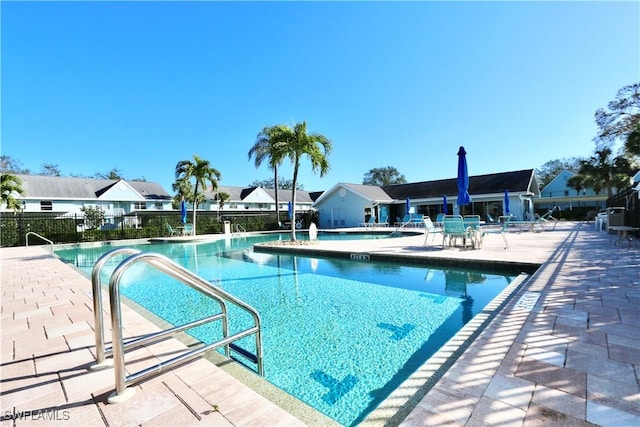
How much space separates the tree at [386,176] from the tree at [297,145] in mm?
45613

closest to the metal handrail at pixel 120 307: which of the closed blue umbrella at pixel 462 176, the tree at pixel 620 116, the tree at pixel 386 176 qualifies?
the closed blue umbrella at pixel 462 176

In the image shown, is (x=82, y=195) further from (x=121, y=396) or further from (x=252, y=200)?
(x=121, y=396)

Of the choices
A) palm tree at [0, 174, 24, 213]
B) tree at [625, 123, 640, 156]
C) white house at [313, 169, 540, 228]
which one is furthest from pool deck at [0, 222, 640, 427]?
tree at [625, 123, 640, 156]

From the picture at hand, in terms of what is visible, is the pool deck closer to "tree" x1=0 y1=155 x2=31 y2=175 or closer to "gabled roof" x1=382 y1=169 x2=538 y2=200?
"gabled roof" x1=382 y1=169 x2=538 y2=200

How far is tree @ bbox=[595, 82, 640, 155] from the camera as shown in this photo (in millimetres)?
23734

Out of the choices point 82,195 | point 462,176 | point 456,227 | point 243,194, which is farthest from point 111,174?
point 456,227

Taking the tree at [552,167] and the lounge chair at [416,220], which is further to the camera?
the tree at [552,167]

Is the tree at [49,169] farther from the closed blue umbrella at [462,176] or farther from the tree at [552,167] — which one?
the tree at [552,167]

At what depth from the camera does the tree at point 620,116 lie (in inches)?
934

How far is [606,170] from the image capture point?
31.7 m

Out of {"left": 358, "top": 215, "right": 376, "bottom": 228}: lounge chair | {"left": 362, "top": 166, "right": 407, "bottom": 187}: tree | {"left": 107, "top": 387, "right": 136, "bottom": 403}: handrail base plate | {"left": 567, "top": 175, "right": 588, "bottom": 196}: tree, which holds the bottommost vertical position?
{"left": 107, "top": 387, "right": 136, "bottom": 403}: handrail base plate

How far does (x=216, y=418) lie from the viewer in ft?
5.74

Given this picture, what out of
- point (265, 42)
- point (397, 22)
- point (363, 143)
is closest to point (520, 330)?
point (397, 22)

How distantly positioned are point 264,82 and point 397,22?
9889 millimetres
